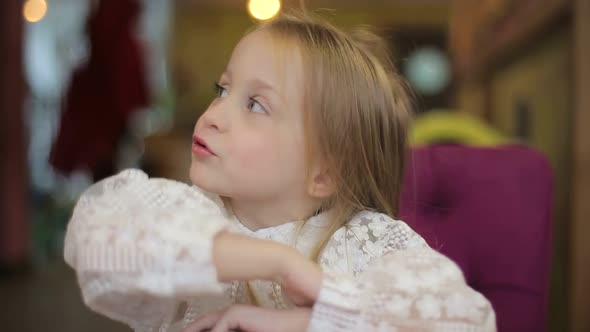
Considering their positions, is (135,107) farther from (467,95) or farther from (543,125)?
(543,125)

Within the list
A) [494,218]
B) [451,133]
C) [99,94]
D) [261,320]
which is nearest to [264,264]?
[261,320]

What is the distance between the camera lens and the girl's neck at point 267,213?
0.92 meters

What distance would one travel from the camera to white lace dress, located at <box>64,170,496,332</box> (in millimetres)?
638

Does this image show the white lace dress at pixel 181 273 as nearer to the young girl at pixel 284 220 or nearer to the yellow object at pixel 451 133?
the young girl at pixel 284 220

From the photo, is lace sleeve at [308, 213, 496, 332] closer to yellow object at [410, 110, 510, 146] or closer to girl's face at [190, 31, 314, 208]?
girl's face at [190, 31, 314, 208]

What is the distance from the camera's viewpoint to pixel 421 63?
7.98m

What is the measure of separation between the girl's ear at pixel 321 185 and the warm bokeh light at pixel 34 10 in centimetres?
358

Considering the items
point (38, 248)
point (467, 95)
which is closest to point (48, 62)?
point (38, 248)

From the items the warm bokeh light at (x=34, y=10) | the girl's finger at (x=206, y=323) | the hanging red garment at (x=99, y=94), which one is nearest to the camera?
the girl's finger at (x=206, y=323)

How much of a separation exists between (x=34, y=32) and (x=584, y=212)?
4550mm

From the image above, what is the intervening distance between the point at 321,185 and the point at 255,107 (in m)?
0.15

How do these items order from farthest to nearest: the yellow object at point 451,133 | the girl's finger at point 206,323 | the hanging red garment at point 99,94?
the hanging red garment at point 99,94, the yellow object at point 451,133, the girl's finger at point 206,323

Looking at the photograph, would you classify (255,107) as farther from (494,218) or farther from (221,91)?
(494,218)

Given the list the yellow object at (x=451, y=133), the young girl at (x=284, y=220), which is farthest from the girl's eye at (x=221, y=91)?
the yellow object at (x=451, y=133)
